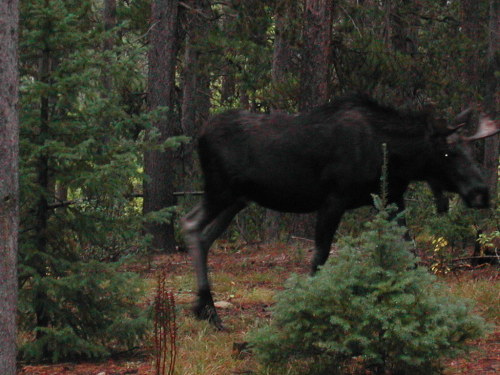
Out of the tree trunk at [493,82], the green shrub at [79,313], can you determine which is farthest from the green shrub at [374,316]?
the tree trunk at [493,82]

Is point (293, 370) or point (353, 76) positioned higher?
point (353, 76)

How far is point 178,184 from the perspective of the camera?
18469mm

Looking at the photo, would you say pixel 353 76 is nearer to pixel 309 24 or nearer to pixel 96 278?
pixel 309 24

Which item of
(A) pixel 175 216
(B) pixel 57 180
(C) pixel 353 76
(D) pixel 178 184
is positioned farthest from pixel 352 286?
(D) pixel 178 184

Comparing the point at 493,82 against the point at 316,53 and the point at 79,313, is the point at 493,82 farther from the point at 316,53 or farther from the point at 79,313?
the point at 79,313

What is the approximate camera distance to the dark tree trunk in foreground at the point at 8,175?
4.98 metres

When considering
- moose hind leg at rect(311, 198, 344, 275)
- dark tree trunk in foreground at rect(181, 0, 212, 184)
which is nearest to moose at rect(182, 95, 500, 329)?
moose hind leg at rect(311, 198, 344, 275)

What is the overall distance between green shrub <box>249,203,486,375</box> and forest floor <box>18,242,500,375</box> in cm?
46

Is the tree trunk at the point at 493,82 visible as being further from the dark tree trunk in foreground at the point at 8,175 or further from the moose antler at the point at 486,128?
the dark tree trunk in foreground at the point at 8,175

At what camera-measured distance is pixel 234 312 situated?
8828 mm

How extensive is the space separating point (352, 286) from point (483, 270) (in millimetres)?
5614

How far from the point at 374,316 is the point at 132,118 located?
2900 millimetres

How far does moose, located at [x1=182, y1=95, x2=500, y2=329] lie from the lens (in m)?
8.15

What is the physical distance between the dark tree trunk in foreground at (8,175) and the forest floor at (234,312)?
4.71 feet
